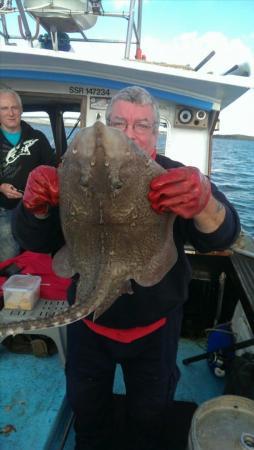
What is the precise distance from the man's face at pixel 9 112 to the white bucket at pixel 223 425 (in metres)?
3.44

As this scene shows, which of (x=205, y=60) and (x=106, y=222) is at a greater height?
(x=205, y=60)

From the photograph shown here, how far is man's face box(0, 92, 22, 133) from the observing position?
158 inches

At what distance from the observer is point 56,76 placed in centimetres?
475

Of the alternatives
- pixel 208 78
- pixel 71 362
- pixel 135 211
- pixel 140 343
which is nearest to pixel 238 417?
pixel 140 343

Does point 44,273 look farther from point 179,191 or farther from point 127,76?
point 179,191

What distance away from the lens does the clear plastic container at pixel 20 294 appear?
3.60m

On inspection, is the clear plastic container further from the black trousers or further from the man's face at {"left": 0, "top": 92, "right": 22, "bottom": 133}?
the man's face at {"left": 0, "top": 92, "right": 22, "bottom": 133}

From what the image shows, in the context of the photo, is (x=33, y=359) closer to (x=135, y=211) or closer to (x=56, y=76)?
(x=135, y=211)

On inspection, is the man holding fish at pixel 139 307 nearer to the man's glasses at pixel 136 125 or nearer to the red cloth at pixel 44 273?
the man's glasses at pixel 136 125

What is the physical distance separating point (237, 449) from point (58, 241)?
5.07 ft

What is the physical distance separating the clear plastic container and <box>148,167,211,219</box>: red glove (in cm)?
231

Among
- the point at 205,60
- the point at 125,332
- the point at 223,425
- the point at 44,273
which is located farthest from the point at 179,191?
the point at 205,60

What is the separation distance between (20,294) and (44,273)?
20.6 inches

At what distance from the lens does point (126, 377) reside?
99.8 inches
